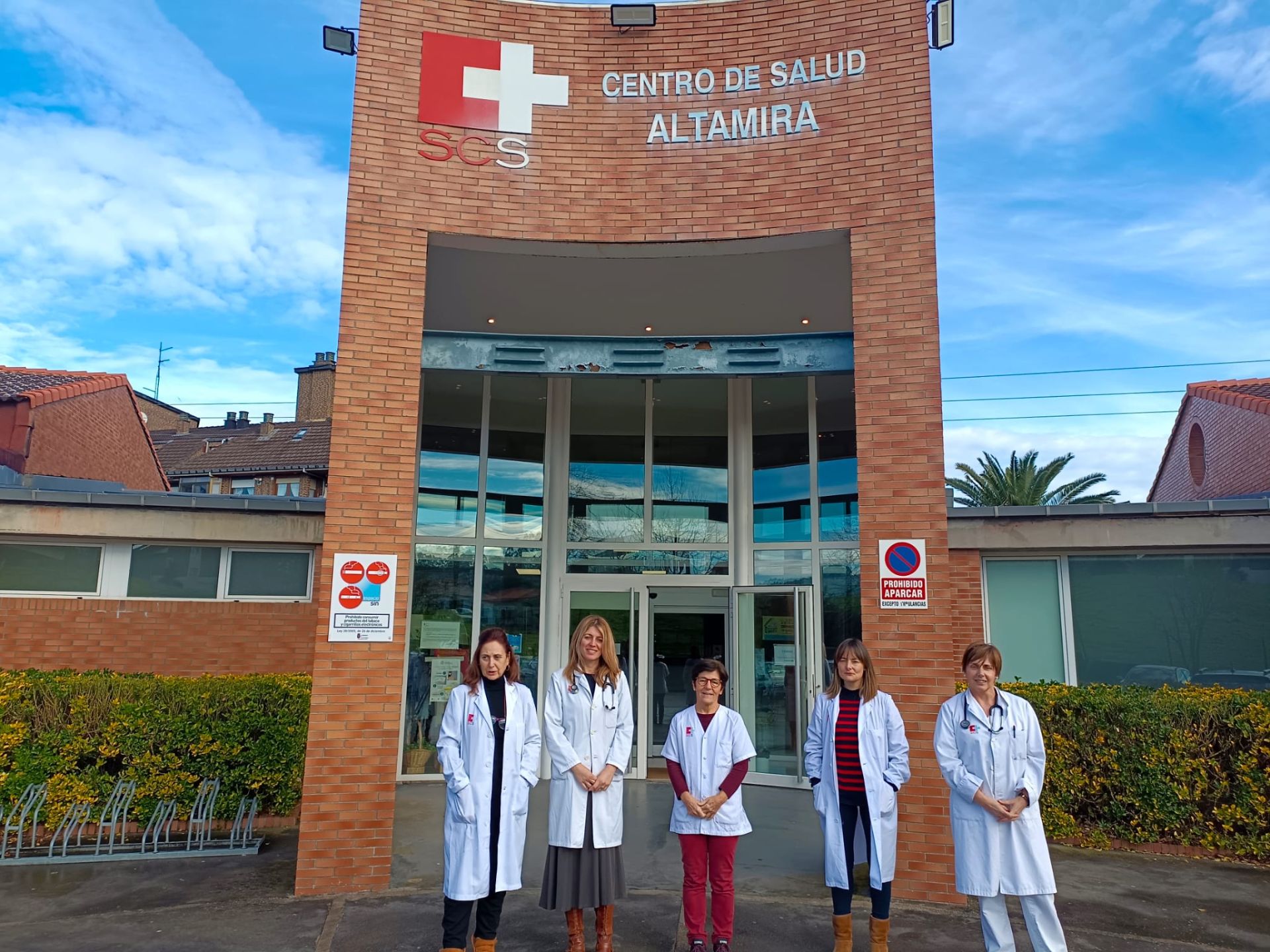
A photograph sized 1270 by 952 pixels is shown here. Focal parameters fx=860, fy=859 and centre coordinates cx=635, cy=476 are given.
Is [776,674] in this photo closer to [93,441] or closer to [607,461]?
[607,461]

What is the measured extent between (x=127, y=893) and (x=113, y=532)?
4.67 m

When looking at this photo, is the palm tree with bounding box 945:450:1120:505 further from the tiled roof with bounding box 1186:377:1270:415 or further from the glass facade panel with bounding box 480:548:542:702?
the glass facade panel with bounding box 480:548:542:702

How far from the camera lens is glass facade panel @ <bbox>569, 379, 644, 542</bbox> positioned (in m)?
10.9

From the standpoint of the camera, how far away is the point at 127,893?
5.94 metres

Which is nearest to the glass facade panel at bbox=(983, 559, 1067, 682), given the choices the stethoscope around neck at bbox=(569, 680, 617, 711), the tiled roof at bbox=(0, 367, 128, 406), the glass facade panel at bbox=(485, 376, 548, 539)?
the glass facade panel at bbox=(485, 376, 548, 539)

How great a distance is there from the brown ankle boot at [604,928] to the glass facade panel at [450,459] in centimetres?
642

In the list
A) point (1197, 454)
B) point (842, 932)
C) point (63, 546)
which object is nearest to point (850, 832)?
point (842, 932)

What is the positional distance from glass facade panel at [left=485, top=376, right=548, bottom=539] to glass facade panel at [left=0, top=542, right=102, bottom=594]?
14.4 ft

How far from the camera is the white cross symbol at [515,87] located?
23.8 ft

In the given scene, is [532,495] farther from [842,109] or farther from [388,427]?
[842,109]

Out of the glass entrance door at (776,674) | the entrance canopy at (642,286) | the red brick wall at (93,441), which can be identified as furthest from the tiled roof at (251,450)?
the glass entrance door at (776,674)

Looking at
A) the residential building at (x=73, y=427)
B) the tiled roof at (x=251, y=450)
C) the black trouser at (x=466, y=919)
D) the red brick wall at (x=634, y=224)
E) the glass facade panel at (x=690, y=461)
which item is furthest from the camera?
the tiled roof at (x=251, y=450)

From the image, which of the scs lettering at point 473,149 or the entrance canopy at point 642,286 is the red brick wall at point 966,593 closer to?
the entrance canopy at point 642,286

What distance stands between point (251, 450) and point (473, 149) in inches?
1221
